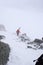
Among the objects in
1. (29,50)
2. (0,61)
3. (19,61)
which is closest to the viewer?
(0,61)

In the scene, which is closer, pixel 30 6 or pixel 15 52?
pixel 15 52

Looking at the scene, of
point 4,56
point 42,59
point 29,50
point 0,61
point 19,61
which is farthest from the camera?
point 29,50

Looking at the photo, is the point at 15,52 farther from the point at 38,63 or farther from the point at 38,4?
the point at 38,4

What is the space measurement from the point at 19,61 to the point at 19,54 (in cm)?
134

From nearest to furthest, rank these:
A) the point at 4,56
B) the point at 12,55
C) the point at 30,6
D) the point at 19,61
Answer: the point at 4,56, the point at 19,61, the point at 12,55, the point at 30,6

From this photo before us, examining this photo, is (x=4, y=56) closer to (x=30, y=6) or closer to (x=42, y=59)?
(x=42, y=59)

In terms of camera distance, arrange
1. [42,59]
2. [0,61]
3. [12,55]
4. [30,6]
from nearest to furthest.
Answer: [42,59]
[0,61]
[12,55]
[30,6]

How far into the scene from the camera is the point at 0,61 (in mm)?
11352

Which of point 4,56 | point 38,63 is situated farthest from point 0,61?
point 38,63

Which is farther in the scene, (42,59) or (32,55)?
(32,55)

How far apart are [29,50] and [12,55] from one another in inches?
78.9

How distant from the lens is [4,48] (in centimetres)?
1288

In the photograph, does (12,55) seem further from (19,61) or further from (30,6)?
(30,6)

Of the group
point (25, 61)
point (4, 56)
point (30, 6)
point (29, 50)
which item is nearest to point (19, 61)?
point (25, 61)
